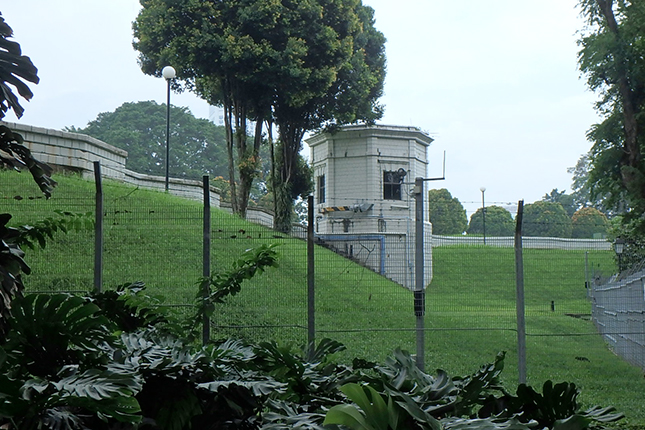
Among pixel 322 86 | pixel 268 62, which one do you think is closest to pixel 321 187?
pixel 322 86

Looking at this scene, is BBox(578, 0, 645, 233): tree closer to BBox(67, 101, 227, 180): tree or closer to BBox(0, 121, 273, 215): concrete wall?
BBox(0, 121, 273, 215): concrete wall

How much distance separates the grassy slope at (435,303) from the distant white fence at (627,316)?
1.22 feet

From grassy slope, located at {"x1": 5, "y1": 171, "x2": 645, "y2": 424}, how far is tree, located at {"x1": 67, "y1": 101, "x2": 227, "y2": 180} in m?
47.5

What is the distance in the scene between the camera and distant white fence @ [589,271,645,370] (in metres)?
9.23

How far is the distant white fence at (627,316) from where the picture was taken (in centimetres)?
923

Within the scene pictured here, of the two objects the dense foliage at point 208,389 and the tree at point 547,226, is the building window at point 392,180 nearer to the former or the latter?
the tree at point 547,226

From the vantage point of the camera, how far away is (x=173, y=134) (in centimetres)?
5897

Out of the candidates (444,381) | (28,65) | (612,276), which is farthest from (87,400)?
(612,276)

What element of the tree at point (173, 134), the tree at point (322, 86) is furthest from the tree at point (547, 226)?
the tree at point (173, 134)

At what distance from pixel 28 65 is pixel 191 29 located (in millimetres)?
23944

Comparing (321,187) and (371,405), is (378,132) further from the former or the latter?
(371,405)

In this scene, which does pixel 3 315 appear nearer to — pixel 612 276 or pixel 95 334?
pixel 95 334

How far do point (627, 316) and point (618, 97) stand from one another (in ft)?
13.3

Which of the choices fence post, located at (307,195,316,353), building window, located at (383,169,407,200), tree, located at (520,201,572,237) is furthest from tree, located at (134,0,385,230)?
fence post, located at (307,195,316,353)
